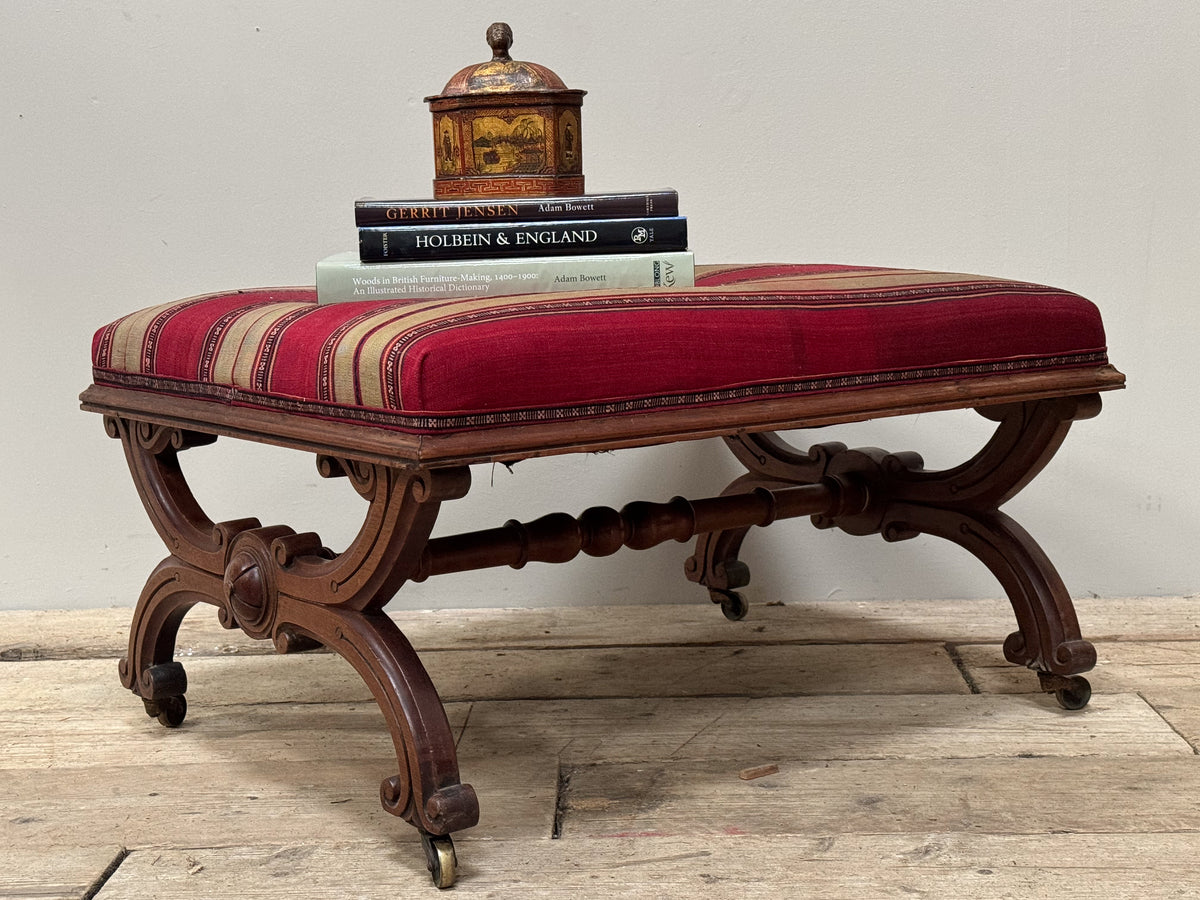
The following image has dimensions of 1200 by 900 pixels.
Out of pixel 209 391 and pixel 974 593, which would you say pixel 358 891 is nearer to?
pixel 209 391

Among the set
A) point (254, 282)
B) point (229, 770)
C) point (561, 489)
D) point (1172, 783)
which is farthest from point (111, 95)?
point (1172, 783)

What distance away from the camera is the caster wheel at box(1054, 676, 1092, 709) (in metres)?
1.45

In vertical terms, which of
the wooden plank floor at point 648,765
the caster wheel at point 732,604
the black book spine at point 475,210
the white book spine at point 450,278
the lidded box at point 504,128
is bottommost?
the caster wheel at point 732,604

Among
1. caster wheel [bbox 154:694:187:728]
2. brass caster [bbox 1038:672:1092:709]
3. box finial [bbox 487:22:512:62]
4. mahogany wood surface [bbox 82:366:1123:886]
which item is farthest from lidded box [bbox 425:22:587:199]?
brass caster [bbox 1038:672:1092:709]

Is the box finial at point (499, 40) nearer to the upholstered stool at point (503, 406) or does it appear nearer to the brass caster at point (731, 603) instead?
the upholstered stool at point (503, 406)

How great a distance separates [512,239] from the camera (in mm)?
1220

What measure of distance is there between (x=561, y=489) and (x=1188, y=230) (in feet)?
2.92

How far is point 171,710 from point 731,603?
73cm

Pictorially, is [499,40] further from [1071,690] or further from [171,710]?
[1071,690]

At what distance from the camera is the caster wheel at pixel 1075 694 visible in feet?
4.76

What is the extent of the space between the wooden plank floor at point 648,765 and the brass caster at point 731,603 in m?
0.02

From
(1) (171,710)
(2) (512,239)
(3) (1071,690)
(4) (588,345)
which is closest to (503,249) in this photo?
(2) (512,239)

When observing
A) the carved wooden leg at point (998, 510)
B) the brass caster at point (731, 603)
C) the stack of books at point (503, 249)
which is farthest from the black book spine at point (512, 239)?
the brass caster at point (731, 603)

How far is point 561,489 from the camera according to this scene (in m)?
1.94
